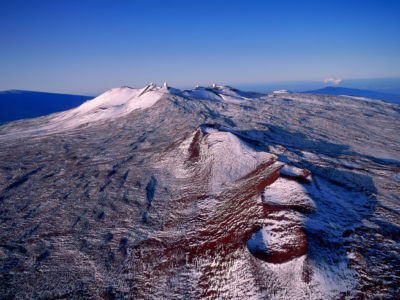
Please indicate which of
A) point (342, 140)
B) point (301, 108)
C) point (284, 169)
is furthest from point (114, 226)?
point (301, 108)

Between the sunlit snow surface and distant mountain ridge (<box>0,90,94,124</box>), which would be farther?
distant mountain ridge (<box>0,90,94,124</box>)

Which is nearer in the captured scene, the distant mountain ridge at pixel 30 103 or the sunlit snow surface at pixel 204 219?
the sunlit snow surface at pixel 204 219

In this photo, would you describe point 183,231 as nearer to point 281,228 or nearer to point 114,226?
point 114,226

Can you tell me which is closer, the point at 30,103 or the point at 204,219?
the point at 204,219

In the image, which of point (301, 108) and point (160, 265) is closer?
point (160, 265)
